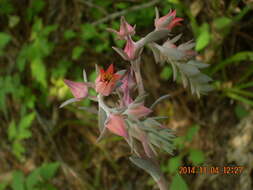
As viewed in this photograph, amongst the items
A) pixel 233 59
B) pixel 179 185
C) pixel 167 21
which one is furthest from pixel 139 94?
pixel 233 59

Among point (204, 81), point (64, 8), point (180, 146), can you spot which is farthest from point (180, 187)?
point (64, 8)

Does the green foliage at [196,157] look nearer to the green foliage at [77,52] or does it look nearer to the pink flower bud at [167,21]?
the green foliage at [77,52]

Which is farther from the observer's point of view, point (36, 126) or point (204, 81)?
point (36, 126)

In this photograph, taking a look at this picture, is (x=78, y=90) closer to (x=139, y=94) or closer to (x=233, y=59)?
(x=139, y=94)

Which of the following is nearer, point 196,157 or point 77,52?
point 196,157

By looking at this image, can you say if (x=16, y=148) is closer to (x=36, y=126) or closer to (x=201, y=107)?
(x=36, y=126)

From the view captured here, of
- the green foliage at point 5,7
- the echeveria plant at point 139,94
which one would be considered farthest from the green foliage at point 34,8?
the echeveria plant at point 139,94
